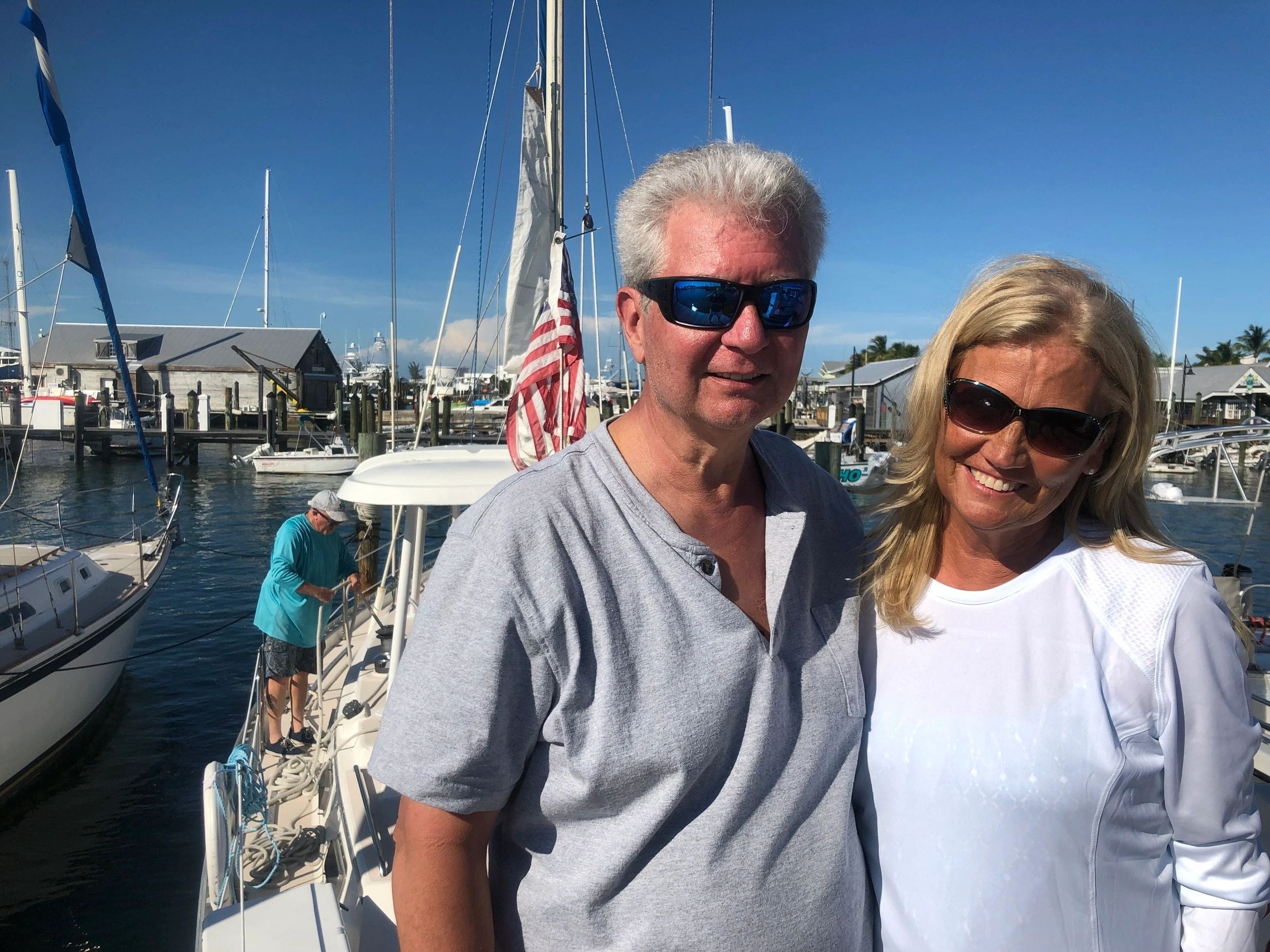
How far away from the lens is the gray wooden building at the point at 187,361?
44.2 m

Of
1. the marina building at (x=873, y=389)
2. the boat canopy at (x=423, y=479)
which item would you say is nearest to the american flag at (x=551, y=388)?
the boat canopy at (x=423, y=479)

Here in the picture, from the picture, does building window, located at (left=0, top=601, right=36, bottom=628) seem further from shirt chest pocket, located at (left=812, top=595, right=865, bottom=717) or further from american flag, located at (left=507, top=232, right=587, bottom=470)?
shirt chest pocket, located at (left=812, top=595, right=865, bottom=717)

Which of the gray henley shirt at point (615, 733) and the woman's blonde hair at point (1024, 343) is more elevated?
the woman's blonde hair at point (1024, 343)

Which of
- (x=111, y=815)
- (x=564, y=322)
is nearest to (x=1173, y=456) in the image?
(x=564, y=322)

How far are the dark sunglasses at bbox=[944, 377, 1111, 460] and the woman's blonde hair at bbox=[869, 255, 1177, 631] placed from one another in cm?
8

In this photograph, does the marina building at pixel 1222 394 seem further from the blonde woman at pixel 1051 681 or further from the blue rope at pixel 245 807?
the blonde woman at pixel 1051 681

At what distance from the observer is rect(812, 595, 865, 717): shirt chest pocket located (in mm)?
1558

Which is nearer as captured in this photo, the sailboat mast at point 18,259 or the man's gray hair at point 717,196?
the man's gray hair at point 717,196

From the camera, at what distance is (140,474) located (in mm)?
34125

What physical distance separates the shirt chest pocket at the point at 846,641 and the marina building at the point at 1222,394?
52.9 metres

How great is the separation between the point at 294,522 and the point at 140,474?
107 ft

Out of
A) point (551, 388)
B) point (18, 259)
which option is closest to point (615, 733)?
point (551, 388)

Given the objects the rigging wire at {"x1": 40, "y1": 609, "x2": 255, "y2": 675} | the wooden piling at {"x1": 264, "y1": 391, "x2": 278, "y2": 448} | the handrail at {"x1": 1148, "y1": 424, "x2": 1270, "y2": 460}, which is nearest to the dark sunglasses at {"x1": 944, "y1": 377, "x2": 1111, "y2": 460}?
the handrail at {"x1": 1148, "y1": 424, "x2": 1270, "y2": 460}

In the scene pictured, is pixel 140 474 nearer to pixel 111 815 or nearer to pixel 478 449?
pixel 111 815
